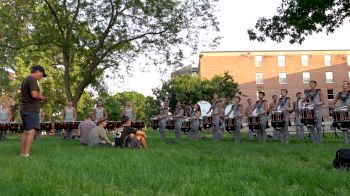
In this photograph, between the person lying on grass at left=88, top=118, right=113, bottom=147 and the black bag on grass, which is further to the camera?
the person lying on grass at left=88, top=118, right=113, bottom=147

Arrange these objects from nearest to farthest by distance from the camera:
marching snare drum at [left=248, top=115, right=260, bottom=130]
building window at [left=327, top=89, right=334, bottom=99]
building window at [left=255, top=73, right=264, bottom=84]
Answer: marching snare drum at [left=248, top=115, right=260, bottom=130], building window at [left=327, top=89, right=334, bottom=99], building window at [left=255, top=73, right=264, bottom=84]

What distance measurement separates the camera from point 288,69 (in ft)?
233

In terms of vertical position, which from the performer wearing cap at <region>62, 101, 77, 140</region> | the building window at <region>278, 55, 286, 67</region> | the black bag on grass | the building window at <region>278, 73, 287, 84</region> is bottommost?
the black bag on grass

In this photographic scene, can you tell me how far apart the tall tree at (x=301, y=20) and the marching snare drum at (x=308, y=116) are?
3624mm

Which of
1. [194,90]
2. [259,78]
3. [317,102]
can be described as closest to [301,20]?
[317,102]

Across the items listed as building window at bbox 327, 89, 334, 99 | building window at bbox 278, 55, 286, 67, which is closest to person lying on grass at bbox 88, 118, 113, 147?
building window at bbox 278, 55, 286, 67

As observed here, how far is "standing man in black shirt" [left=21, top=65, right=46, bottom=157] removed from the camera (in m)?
9.81

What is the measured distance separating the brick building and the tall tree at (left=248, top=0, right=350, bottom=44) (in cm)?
5248

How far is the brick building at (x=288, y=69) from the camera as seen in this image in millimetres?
70688

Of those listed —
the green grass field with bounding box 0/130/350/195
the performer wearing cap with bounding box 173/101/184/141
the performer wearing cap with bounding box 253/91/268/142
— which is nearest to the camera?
the green grass field with bounding box 0/130/350/195

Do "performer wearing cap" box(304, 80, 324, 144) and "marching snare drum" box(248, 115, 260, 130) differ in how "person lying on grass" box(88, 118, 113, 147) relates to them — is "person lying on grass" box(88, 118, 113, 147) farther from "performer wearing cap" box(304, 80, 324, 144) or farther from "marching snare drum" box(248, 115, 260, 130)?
"performer wearing cap" box(304, 80, 324, 144)

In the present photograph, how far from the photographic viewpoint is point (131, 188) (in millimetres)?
5062

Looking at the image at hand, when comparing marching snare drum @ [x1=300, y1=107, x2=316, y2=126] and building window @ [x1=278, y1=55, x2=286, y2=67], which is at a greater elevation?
building window @ [x1=278, y1=55, x2=286, y2=67]

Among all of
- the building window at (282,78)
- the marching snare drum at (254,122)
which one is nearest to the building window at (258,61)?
the building window at (282,78)
